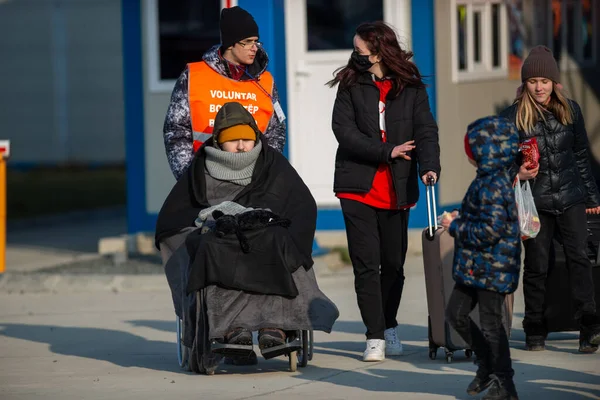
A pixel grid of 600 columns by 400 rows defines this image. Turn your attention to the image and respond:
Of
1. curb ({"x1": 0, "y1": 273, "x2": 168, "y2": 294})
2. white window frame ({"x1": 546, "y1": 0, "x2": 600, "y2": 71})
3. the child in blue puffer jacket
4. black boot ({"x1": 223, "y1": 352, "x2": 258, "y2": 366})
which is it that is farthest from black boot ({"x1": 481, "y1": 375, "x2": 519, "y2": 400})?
white window frame ({"x1": 546, "y1": 0, "x2": 600, "y2": 71})

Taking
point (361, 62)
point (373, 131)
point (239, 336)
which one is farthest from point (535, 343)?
point (361, 62)

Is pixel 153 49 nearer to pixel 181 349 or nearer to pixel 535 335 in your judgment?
pixel 181 349

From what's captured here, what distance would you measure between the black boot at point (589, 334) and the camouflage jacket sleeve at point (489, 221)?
1.89 metres

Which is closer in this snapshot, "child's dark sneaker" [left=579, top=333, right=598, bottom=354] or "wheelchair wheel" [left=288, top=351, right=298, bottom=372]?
"wheelchair wheel" [left=288, top=351, right=298, bottom=372]

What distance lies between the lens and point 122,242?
1355cm

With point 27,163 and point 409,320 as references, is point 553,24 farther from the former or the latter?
point 27,163

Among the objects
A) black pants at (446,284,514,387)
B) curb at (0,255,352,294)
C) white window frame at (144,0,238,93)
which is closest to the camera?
black pants at (446,284,514,387)

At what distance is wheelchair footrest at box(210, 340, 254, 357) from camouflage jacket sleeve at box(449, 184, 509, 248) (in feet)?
5.29

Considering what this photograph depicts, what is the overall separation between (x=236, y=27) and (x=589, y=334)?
2.77 metres

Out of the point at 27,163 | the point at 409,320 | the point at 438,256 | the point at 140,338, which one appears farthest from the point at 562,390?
the point at 27,163

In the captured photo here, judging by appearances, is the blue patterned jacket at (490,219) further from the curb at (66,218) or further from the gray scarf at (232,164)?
the curb at (66,218)

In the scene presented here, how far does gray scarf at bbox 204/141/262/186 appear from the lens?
7461 millimetres

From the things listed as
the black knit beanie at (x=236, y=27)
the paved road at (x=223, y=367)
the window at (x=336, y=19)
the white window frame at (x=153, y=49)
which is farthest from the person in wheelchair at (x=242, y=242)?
the white window frame at (x=153, y=49)

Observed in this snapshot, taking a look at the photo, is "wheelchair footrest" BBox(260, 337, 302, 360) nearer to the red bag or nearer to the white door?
the red bag
